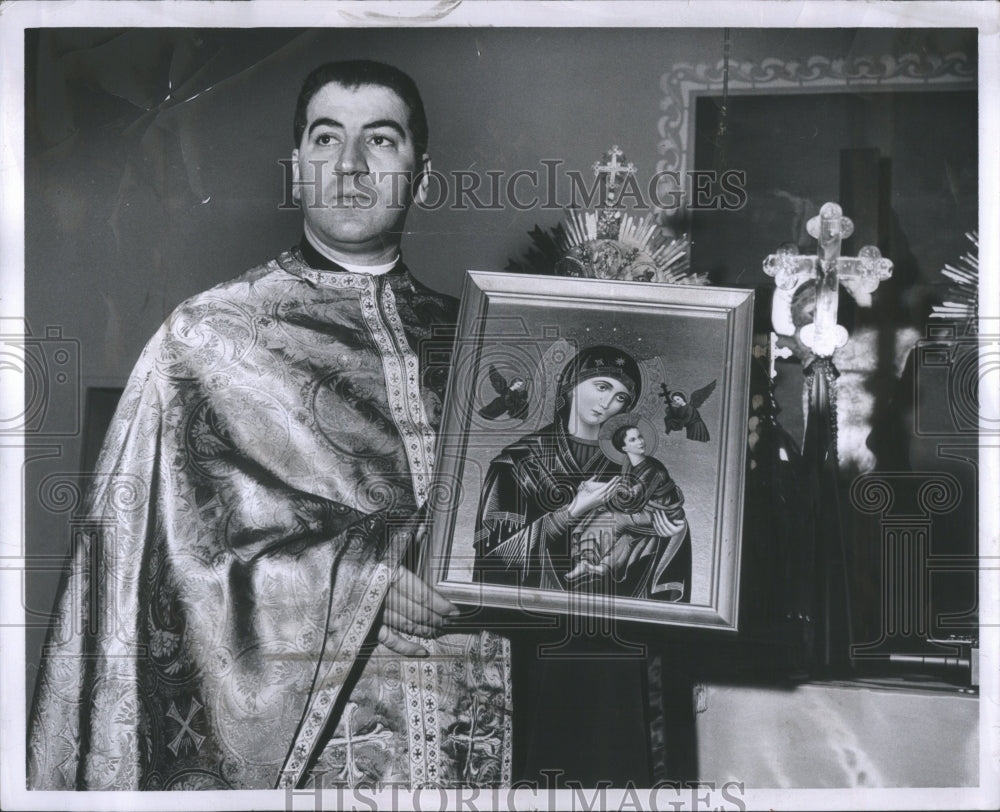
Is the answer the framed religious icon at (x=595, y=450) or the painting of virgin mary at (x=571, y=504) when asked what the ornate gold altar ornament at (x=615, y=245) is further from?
the painting of virgin mary at (x=571, y=504)

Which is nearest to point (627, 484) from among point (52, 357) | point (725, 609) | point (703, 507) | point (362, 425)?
point (703, 507)

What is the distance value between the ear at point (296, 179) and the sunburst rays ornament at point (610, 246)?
0.65 meters

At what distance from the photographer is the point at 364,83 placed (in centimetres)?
266

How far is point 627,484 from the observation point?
2.65 metres

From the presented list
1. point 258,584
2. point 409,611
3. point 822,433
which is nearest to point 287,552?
point 258,584

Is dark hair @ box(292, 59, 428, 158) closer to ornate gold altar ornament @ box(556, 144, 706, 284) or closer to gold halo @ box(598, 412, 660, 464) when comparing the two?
ornate gold altar ornament @ box(556, 144, 706, 284)

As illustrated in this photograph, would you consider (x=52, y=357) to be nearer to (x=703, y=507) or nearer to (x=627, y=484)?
(x=627, y=484)

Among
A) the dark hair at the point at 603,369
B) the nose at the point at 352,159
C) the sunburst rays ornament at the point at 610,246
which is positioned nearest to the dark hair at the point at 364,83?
the nose at the point at 352,159

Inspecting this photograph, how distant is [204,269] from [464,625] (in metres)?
1.28

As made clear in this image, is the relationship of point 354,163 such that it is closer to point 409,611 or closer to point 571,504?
point 571,504

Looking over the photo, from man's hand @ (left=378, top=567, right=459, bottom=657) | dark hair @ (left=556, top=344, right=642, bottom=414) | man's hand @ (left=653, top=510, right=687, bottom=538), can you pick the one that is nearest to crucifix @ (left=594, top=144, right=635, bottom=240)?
dark hair @ (left=556, top=344, right=642, bottom=414)

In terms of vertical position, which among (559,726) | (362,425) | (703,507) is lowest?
(559,726)

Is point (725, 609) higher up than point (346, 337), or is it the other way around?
point (346, 337)

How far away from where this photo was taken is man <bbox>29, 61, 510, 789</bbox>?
260 centimetres
